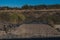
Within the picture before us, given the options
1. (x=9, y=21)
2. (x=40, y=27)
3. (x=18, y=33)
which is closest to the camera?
(x=18, y=33)

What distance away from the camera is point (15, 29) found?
6088 centimetres

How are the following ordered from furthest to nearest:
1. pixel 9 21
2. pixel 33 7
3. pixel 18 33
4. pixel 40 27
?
pixel 33 7, pixel 9 21, pixel 40 27, pixel 18 33

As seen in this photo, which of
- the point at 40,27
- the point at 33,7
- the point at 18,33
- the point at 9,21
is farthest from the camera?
the point at 33,7

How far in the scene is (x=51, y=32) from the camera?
58.2m

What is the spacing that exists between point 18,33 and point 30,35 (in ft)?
6.53

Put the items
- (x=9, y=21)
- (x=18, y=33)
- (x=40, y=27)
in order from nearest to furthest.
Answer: (x=18, y=33)
(x=40, y=27)
(x=9, y=21)

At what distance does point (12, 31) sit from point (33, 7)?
163ft

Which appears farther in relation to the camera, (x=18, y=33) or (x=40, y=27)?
(x=40, y=27)

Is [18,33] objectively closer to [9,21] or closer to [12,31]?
[12,31]

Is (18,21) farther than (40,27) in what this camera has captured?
Yes

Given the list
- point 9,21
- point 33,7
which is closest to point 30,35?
point 9,21

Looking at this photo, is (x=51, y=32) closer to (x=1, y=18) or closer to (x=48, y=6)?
(x=1, y=18)

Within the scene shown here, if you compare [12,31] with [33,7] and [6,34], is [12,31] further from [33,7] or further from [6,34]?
[33,7]

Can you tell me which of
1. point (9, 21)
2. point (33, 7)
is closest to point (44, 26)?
point (9, 21)
